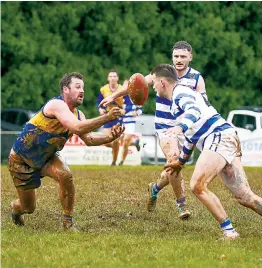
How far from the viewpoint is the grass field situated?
9.81 meters

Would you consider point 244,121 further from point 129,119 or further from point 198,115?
point 198,115

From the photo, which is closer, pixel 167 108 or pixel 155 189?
pixel 167 108

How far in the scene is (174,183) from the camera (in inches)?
521

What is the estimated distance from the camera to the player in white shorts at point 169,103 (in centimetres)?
1266

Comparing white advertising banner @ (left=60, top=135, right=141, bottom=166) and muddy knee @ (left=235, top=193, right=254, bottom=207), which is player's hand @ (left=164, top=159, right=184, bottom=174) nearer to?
muddy knee @ (left=235, top=193, right=254, bottom=207)

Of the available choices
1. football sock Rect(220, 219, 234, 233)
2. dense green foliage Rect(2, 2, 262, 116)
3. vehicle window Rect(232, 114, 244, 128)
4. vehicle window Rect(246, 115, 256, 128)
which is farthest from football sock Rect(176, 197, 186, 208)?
dense green foliage Rect(2, 2, 262, 116)

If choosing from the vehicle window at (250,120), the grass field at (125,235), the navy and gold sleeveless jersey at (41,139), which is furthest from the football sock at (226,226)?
the vehicle window at (250,120)

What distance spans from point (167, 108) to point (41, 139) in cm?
217

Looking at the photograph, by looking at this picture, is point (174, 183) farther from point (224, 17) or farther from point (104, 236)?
point (224, 17)

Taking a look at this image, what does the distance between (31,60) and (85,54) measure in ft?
7.51

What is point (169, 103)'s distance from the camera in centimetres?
1300

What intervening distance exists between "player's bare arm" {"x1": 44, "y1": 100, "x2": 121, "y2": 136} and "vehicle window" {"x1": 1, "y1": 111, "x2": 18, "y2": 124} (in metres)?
19.9

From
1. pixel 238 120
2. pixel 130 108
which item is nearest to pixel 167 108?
pixel 130 108

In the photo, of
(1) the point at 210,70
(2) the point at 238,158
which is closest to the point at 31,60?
(1) the point at 210,70
